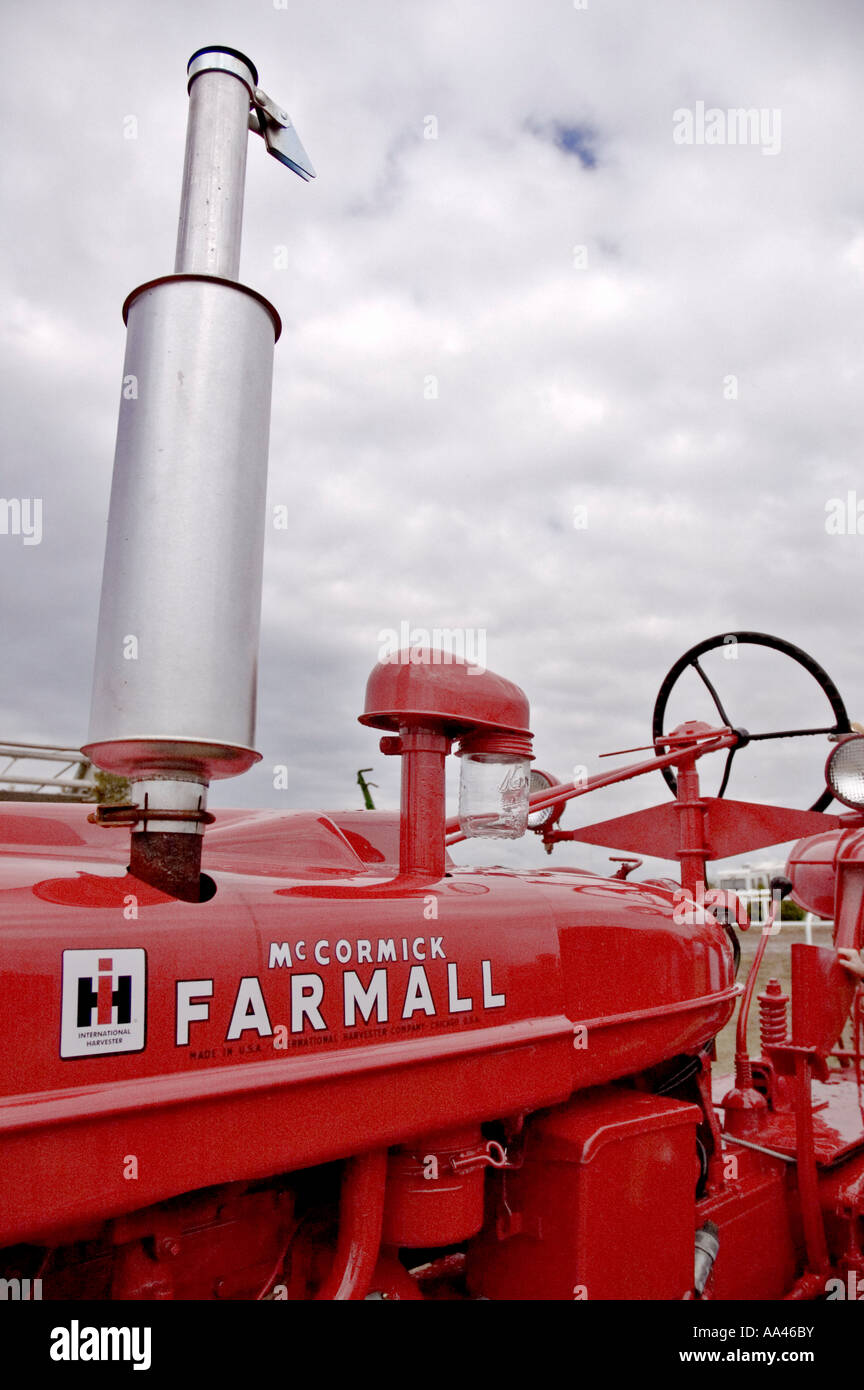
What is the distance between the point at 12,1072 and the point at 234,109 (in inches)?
51.4

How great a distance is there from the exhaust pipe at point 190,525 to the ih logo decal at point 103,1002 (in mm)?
159

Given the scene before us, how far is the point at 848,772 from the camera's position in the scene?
300 cm

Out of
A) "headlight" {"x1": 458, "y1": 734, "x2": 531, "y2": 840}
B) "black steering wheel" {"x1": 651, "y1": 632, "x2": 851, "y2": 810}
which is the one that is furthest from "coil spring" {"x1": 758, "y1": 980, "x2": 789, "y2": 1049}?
"headlight" {"x1": 458, "y1": 734, "x2": 531, "y2": 840}

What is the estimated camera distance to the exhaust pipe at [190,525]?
1187 millimetres

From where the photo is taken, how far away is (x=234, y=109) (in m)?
1.38

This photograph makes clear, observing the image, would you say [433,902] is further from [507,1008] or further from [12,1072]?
[12,1072]

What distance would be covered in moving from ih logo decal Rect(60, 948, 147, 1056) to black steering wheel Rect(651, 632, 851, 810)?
1.97 meters

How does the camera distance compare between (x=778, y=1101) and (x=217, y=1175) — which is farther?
(x=778, y=1101)

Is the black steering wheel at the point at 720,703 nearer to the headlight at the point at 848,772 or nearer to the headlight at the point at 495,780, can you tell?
the headlight at the point at 848,772

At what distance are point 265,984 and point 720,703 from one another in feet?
7.05

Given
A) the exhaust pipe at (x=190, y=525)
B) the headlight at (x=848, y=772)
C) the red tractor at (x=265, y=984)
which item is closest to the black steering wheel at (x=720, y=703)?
the headlight at (x=848, y=772)

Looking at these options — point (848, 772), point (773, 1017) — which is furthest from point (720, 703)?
point (773, 1017)

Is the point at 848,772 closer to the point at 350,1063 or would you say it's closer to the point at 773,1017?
the point at 773,1017
